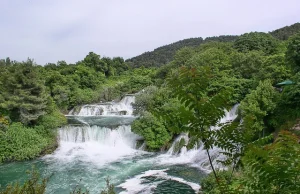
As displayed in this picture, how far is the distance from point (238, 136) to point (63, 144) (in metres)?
16.3

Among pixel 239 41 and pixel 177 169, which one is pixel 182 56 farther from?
pixel 177 169

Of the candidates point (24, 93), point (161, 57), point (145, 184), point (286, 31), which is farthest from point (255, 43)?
point (161, 57)

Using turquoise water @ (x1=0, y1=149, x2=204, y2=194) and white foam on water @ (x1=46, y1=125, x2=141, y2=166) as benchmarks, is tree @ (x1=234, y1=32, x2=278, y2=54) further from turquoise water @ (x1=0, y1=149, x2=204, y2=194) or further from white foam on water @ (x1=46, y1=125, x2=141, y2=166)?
turquoise water @ (x1=0, y1=149, x2=204, y2=194)

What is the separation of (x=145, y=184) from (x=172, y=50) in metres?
62.9

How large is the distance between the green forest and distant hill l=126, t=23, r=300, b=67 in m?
13.4

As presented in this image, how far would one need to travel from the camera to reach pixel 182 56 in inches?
1230

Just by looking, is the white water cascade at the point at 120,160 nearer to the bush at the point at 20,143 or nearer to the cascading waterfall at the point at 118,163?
the cascading waterfall at the point at 118,163

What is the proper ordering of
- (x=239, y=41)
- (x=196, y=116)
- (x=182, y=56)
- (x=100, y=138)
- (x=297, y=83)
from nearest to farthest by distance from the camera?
(x=196, y=116), (x=297, y=83), (x=100, y=138), (x=239, y=41), (x=182, y=56)

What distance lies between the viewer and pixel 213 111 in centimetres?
251

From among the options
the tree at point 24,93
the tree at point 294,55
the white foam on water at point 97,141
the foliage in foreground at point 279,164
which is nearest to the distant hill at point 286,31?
the tree at point 294,55

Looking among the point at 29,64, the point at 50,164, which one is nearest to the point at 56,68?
the point at 29,64

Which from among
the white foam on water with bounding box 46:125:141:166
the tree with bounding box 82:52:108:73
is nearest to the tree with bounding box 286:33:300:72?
the white foam on water with bounding box 46:125:141:166

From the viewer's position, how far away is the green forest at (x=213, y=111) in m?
2.51

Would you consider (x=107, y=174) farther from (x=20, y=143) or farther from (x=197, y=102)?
(x=197, y=102)
